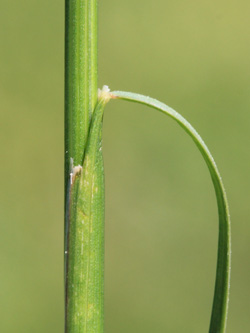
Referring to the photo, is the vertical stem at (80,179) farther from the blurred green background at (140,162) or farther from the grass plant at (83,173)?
the blurred green background at (140,162)

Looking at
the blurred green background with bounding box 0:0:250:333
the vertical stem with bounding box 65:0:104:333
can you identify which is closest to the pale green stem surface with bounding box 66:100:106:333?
the vertical stem with bounding box 65:0:104:333

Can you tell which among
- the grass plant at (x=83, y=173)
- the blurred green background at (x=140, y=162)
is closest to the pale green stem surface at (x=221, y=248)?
the grass plant at (x=83, y=173)

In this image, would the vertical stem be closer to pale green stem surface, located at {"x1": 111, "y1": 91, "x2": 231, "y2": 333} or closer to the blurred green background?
pale green stem surface, located at {"x1": 111, "y1": 91, "x2": 231, "y2": 333}

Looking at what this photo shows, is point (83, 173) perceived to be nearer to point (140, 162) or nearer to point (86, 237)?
point (86, 237)

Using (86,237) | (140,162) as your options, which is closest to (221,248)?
(86,237)
